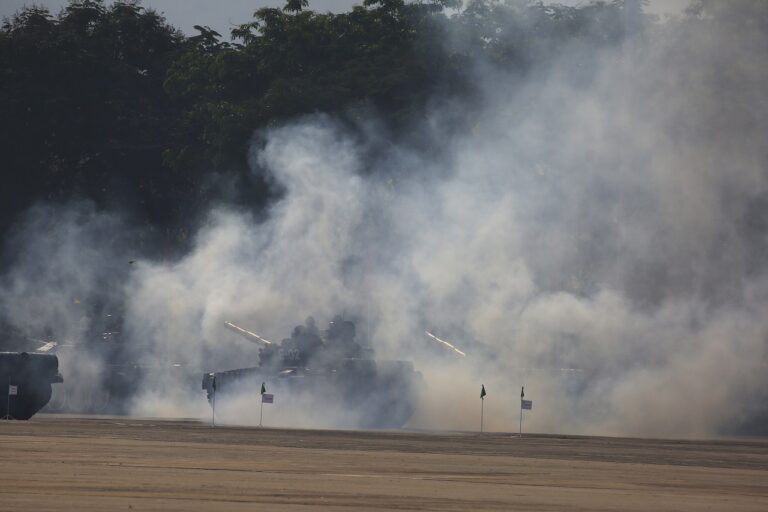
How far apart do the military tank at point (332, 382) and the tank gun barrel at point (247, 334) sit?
457 cm

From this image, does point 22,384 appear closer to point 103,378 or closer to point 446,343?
point 103,378

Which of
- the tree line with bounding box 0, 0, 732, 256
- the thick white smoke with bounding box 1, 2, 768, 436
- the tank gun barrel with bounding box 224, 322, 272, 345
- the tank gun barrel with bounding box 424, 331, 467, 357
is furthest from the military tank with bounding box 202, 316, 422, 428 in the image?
the tree line with bounding box 0, 0, 732, 256

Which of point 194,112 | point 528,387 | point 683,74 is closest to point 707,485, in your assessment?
point 528,387

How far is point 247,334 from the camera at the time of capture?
64.4m

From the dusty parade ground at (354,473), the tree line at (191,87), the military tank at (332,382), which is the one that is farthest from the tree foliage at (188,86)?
the dusty parade ground at (354,473)

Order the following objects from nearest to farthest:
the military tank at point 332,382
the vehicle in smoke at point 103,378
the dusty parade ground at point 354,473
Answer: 1. the dusty parade ground at point 354,473
2. the military tank at point 332,382
3. the vehicle in smoke at point 103,378

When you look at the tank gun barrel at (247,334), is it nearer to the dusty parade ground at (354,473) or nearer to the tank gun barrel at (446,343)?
the tank gun barrel at (446,343)

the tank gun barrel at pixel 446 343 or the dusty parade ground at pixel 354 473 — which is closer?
the dusty parade ground at pixel 354 473

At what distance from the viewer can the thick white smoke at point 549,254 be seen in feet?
188

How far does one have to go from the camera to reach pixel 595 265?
64.2m

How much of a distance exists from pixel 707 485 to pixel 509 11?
5335 centimetres

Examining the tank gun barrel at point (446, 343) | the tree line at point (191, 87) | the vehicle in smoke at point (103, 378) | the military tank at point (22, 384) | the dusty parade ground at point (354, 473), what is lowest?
the dusty parade ground at point (354, 473)

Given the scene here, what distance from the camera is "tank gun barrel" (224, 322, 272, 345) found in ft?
209

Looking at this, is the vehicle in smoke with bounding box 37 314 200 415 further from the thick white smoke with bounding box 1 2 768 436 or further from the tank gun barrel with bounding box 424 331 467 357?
the tank gun barrel with bounding box 424 331 467 357
